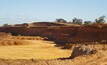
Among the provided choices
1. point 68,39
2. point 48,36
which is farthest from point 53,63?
point 48,36

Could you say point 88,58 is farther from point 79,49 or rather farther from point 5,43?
point 5,43

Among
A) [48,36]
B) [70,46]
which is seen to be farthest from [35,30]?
[70,46]

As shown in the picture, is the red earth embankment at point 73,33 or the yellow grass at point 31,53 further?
the red earth embankment at point 73,33

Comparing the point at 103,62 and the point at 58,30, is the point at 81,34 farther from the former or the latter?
the point at 103,62

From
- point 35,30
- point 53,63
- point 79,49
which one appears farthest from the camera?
point 35,30

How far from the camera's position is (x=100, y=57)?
17.5 metres

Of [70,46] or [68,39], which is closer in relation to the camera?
[70,46]

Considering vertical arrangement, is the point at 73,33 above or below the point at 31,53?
above

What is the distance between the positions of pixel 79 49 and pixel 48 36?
42787 mm

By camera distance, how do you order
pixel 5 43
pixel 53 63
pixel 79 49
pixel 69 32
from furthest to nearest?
1. pixel 69 32
2. pixel 5 43
3. pixel 79 49
4. pixel 53 63

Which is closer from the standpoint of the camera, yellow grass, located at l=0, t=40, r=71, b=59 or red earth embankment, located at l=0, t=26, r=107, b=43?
yellow grass, located at l=0, t=40, r=71, b=59

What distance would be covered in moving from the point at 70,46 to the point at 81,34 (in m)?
12.1

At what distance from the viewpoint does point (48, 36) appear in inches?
2482

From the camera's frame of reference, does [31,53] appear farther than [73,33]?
No
